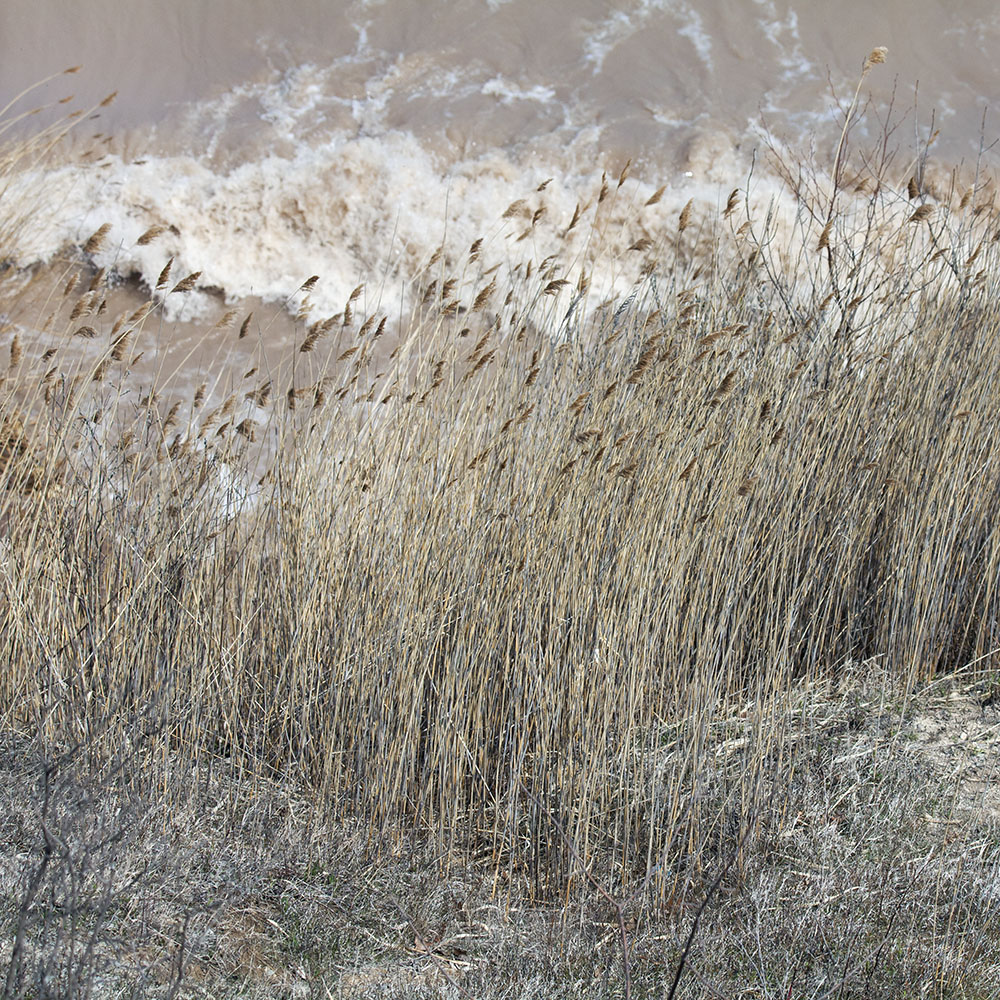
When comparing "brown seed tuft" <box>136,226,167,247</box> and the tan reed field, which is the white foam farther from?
"brown seed tuft" <box>136,226,167,247</box>

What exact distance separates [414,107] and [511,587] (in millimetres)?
5633

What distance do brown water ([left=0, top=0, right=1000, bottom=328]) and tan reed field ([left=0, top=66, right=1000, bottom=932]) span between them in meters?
3.47

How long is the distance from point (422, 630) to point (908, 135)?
6.29 metres

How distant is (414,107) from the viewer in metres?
7.22

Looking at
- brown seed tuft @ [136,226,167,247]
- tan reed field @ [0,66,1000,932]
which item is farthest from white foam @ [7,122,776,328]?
brown seed tuft @ [136,226,167,247]

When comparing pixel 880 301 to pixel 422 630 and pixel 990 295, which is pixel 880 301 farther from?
pixel 422 630

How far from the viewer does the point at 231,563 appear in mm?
2912

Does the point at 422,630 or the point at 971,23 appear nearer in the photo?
the point at 422,630

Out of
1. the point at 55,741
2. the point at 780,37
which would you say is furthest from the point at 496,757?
the point at 780,37

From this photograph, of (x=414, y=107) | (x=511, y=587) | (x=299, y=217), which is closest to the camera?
(x=511, y=587)

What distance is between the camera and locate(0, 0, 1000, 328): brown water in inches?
261

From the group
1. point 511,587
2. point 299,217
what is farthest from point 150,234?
point 299,217

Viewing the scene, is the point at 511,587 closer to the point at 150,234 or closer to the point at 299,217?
the point at 150,234

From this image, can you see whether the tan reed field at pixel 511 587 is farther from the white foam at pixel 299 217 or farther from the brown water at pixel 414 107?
the white foam at pixel 299 217
